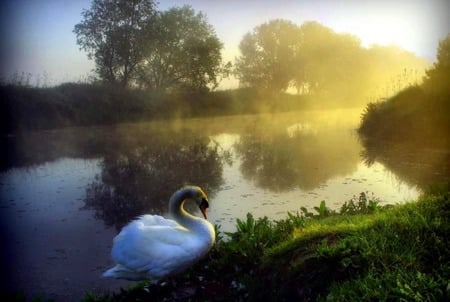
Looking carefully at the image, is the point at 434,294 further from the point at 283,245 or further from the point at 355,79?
the point at 355,79

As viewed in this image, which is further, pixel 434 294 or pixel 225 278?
pixel 225 278

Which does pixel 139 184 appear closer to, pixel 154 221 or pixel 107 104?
pixel 154 221

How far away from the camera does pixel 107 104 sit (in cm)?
2695

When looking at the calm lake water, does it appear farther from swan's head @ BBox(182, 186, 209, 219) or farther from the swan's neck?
swan's head @ BBox(182, 186, 209, 219)

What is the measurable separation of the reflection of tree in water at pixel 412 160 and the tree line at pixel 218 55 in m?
3.64

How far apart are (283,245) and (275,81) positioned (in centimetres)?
1614

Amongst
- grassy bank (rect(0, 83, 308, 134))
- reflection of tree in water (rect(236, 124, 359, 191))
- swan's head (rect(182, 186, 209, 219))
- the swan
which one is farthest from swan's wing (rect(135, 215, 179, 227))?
grassy bank (rect(0, 83, 308, 134))

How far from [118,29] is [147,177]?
45.5 feet

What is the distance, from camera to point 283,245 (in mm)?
4688

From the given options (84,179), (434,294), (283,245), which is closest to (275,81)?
(84,179)

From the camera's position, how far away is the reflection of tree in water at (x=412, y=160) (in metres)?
9.66

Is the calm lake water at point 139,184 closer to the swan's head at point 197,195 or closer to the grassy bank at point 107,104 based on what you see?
the swan's head at point 197,195

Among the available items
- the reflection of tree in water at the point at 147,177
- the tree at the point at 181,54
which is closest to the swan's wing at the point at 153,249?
the reflection of tree in water at the point at 147,177

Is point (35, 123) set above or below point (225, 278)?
above
